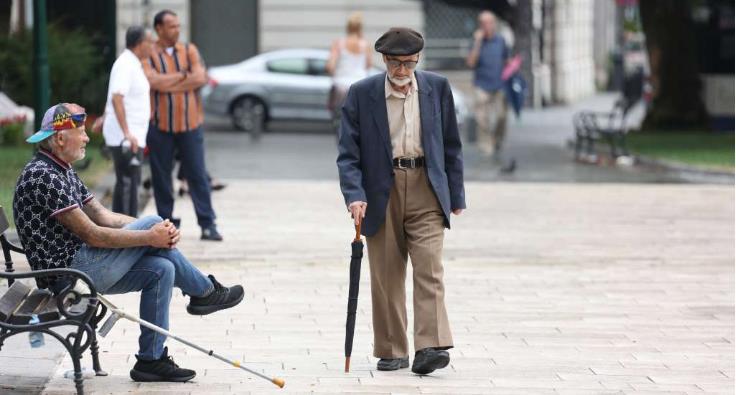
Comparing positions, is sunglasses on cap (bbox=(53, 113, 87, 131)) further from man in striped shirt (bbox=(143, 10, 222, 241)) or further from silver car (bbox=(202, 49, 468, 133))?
silver car (bbox=(202, 49, 468, 133))

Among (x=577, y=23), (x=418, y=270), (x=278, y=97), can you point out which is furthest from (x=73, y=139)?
(x=577, y=23)

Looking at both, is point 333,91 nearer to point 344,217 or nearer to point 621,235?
point 344,217

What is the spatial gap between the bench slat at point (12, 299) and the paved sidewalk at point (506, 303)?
438 millimetres

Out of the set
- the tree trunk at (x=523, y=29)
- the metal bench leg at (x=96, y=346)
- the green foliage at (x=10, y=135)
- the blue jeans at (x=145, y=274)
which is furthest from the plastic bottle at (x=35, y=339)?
the tree trunk at (x=523, y=29)

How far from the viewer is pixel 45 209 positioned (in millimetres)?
6934

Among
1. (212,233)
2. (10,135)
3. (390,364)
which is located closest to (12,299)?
(390,364)

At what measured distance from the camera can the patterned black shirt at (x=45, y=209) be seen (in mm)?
6922

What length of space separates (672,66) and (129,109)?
50.8 feet

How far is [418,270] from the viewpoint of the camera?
7.66m

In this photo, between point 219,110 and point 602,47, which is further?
point 602,47

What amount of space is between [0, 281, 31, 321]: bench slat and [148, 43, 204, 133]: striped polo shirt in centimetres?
508

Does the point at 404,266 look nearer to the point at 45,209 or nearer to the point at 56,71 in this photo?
the point at 45,209

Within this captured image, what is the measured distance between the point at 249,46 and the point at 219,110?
14.2 feet

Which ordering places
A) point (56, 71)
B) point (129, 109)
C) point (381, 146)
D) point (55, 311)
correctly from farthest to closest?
point (56, 71) < point (129, 109) < point (381, 146) < point (55, 311)
